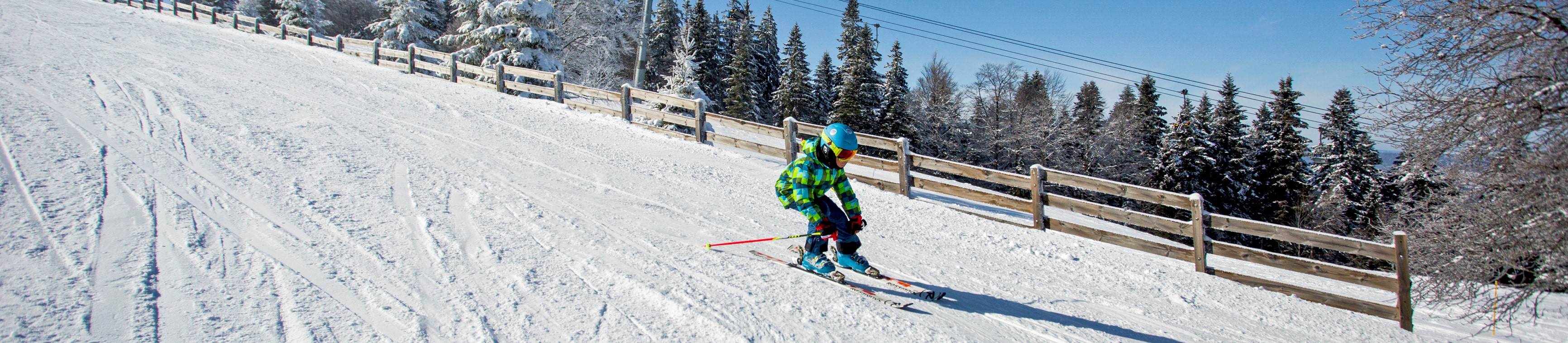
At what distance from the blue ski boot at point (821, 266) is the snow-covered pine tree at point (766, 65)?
33076 millimetres

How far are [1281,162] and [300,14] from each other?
5242 cm

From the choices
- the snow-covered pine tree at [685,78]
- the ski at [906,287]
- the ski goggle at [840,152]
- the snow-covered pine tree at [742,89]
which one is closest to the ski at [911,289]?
the ski at [906,287]

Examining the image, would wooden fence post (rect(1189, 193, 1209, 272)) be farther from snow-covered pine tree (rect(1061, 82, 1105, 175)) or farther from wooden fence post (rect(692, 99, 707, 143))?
snow-covered pine tree (rect(1061, 82, 1105, 175))

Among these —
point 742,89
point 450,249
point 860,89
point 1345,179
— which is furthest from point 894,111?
point 450,249

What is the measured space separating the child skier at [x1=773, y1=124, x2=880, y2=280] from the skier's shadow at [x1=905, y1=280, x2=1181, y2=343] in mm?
630

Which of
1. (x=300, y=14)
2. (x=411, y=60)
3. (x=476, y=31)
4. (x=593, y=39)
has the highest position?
(x=300, y=14)

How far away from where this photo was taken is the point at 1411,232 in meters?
9.66

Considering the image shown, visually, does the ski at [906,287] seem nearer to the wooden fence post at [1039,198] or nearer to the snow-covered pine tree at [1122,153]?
the wooden fence post at [1039,198]

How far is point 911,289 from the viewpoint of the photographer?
15.0 ft

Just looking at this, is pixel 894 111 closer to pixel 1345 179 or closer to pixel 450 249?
pixel 1345 179

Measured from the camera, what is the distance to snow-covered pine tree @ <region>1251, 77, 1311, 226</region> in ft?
106

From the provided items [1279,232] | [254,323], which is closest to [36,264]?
[254,323]

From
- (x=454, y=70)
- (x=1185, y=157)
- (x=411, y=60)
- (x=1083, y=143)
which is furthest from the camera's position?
(x=1083, y=143)

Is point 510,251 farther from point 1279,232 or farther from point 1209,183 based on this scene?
point 1209,183
